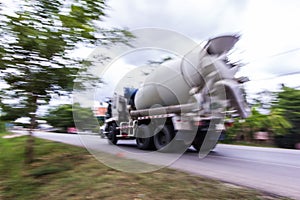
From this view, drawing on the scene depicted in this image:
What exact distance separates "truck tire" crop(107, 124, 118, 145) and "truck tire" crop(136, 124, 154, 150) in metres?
2.01

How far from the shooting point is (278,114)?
660 inches

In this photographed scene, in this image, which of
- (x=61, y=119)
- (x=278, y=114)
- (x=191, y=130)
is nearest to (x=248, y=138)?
(x=278, y=114)

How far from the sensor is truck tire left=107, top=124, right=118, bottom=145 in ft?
42.0

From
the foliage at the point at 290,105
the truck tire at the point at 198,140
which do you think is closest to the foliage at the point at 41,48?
the truck tire at the point at 198,140

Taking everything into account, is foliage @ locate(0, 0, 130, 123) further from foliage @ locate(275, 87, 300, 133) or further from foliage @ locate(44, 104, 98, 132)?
A: foliage @ locate(275, 87, 300, 133)

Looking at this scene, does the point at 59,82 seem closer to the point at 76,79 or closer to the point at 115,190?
the point at 76,79

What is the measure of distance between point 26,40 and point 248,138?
1622 centimetres

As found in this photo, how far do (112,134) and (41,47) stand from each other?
26.6 feet

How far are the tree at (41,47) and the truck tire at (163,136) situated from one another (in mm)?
4510

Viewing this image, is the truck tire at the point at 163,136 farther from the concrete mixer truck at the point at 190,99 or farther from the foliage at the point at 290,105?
the foliage at the point at 290,105

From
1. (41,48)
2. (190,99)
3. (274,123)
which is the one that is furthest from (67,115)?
(274,123)

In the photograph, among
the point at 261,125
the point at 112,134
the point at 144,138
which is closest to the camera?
the point at 144,138

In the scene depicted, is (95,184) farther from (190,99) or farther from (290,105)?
(290,105)

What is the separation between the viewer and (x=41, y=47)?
17.4ft
